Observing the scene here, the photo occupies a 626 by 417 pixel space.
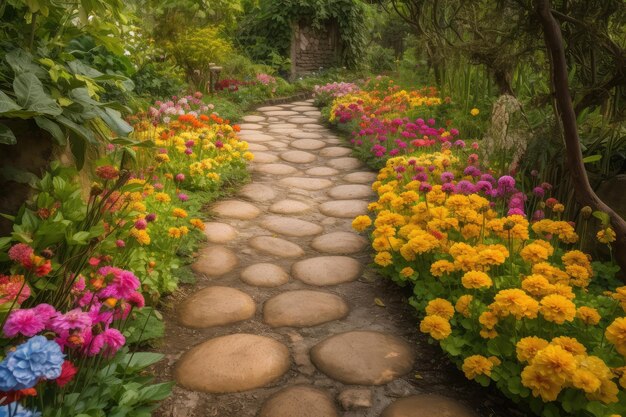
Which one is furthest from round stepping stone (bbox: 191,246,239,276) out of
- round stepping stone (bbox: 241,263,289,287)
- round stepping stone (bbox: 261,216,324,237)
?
round stepping stone (bbox: 261,216,324,237)

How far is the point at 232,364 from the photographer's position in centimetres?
193

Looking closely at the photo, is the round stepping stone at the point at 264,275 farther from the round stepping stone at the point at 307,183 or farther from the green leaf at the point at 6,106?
the round stepping stone at the point at 307,183

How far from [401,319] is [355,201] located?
1824 mm

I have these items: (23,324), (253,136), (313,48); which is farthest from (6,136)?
(313,48)

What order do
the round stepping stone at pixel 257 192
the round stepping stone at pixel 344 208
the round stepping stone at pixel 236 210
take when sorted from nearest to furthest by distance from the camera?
the round stepping stone at pixel 236 210 < the round stepping stone at pixel 344 208 < the round stepping stone at pixel 257 192

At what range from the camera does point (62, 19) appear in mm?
2230

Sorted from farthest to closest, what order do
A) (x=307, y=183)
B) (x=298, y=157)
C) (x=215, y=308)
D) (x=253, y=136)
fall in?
→ (x=253, y=136) → (x=298, y=157) → (x=307, y=183) → (x=215, y=308)

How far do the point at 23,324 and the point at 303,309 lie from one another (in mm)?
1408

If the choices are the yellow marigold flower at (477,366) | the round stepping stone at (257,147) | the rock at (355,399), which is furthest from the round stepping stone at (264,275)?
the round stepping stone at (257,147)

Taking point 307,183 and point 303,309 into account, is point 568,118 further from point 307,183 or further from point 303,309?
point 307,183

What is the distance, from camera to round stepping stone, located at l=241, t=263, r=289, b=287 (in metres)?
2.68

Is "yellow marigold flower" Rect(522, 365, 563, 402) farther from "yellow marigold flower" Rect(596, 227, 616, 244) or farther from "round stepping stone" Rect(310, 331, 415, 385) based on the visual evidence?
"yellow marigold flower" Rect(596, 227, 616, 244)

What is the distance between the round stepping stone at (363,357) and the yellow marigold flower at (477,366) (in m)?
0.29

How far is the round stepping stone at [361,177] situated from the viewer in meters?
4.69
